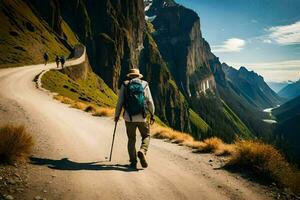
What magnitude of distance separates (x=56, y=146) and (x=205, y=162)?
17.9ft

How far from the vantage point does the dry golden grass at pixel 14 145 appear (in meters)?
8.45

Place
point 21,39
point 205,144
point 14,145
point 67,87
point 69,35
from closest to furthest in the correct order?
point 14,145, point 205,144, point 67,87, point 21,39, point 69,35

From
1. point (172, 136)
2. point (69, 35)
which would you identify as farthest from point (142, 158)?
point (69, 35)

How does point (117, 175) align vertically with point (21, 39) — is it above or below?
below

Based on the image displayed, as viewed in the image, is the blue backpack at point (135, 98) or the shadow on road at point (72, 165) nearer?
the shadow on road at point (72, 165)

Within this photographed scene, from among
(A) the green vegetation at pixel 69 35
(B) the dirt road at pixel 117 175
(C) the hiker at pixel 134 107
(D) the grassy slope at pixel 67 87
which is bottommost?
(B) the dirt road at pixel 117 175

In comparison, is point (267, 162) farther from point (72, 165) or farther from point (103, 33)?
point (103, 33)

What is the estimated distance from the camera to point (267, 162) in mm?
10188

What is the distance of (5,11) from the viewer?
85562 millimetres

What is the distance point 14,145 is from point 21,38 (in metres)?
74.3

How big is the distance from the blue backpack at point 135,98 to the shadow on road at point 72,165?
1.63m

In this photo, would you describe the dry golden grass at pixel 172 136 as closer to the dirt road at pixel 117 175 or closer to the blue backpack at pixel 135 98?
the dirt road at pixel 117 175

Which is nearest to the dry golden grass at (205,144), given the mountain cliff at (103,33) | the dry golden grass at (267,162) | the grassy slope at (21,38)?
the dry golden grass at (267,162)

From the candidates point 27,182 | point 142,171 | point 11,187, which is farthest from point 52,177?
point 142,171
